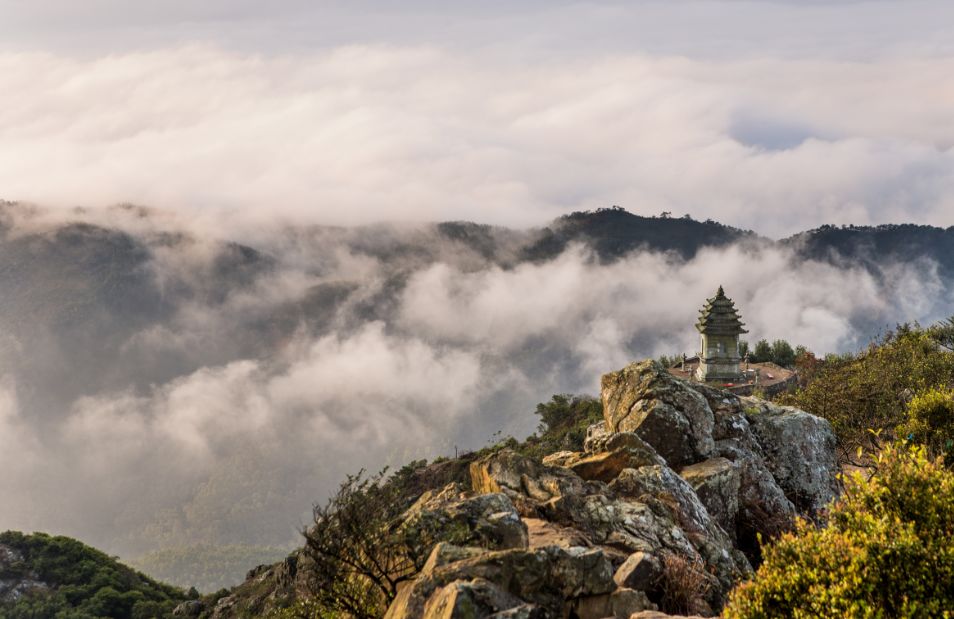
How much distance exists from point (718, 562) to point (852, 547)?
22.0 ft

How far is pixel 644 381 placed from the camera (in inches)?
1091

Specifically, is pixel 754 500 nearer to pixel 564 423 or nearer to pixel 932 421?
pixel 932 421

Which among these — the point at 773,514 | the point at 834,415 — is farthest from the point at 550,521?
the point at 834,415

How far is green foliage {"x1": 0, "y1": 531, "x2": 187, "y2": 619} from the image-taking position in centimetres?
7275

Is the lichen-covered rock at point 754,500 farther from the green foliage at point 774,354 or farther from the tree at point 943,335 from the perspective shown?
the green foliage at point 774,354

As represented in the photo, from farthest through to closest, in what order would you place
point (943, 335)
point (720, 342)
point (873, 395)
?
point (720, 342), point (943, 335), point (873, 395)

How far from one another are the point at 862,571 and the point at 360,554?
10.2m

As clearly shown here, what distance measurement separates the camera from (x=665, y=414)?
26.0 meters

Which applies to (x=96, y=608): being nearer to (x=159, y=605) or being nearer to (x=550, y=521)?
(x=159, y=605)

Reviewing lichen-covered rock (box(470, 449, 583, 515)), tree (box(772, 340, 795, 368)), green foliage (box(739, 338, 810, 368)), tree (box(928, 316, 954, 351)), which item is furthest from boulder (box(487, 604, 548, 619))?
tree (box(772, 340, 795, 368))

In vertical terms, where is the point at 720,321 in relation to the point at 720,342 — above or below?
above

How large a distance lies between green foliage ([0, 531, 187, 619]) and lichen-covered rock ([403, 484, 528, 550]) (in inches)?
2686

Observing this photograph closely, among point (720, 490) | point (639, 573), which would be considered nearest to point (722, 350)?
point (720, 490)

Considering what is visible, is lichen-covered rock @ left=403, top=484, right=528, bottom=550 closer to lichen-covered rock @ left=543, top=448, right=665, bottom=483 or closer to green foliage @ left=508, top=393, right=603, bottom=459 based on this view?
lichen-covered rock @ left=543, top=448, right=665, bottom=483
